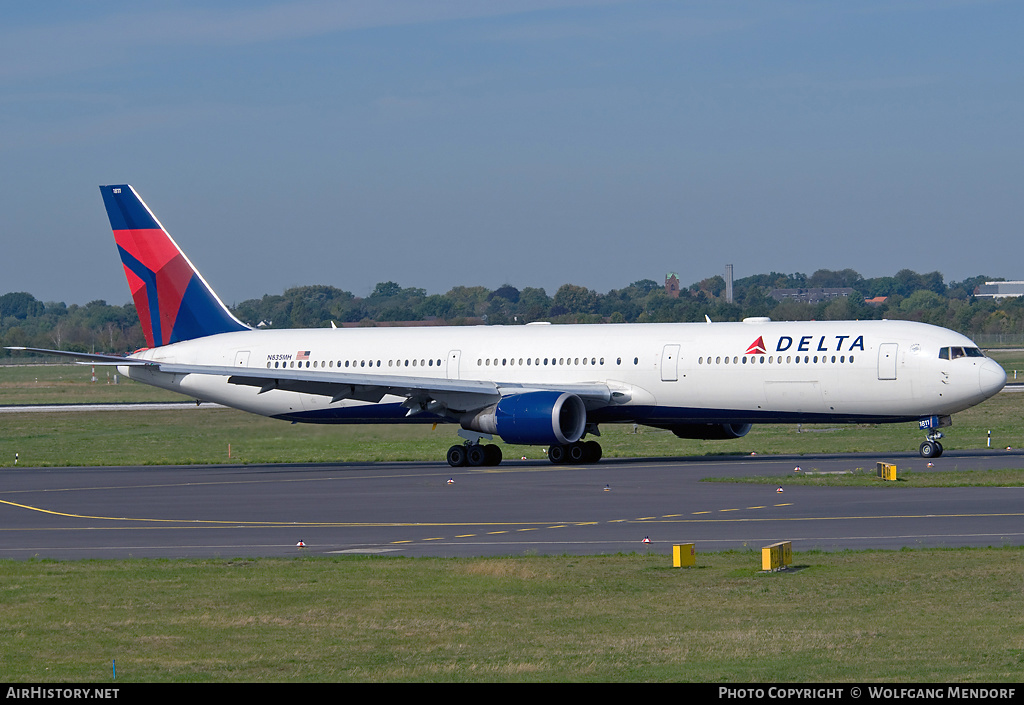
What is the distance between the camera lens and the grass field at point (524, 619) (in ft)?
43.4

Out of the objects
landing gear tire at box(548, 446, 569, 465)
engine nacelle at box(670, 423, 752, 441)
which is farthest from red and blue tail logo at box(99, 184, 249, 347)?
engine nacelle at box(670, 423, 752, 441)

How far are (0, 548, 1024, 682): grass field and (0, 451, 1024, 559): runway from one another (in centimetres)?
231

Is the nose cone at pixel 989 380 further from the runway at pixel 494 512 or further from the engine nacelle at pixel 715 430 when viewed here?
the engine nacelle at pixel 715 430

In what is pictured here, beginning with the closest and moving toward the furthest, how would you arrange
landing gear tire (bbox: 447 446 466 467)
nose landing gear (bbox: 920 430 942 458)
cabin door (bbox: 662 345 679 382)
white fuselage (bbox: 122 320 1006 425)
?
nose landing gear (bbox: 920 430 942 458) → white fuselage (bbox: 122 320 1006 425) → cabin door (bbox: 662 345 679 382) → landing gear tire (bbox: 447 446 466 467)

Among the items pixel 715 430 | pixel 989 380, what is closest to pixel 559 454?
pixel 715 430

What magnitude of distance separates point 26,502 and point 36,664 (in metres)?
21.7

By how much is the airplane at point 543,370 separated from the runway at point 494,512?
6.33ft

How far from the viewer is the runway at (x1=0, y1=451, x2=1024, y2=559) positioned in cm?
2378

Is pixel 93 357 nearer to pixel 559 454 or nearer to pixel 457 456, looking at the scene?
pixel 457 456

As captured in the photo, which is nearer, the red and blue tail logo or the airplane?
the airplane

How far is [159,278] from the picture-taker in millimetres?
52281

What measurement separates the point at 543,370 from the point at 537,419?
420 cm

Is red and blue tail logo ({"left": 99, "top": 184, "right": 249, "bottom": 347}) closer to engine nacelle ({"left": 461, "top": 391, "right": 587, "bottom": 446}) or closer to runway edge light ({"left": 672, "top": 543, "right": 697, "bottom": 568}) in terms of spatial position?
engine nacelle ({"left": 461, "top": 391, "right": 587, "bottom": 446})
